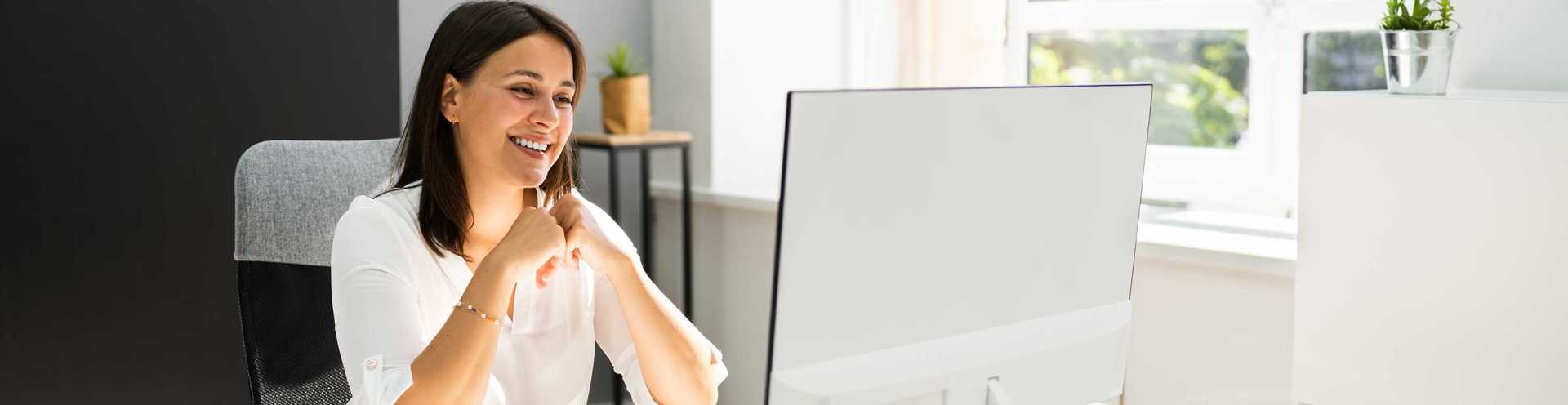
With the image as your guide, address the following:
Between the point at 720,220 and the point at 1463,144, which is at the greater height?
the point at 1463,144

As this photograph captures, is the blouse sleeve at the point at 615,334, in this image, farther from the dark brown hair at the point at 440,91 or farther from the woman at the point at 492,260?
the dark brown hair at the point at 440,91

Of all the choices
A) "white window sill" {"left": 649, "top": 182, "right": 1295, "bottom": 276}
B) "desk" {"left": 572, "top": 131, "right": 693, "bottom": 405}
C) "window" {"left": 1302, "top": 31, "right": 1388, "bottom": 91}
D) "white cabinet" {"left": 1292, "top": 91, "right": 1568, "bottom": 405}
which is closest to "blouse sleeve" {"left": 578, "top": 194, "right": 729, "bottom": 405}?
"white cabinet" {"left": 1292, "top": 91, "right": 1568, "bottom": 405}

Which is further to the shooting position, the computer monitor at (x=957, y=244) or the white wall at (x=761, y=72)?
the white wall at (x=761, y=72)

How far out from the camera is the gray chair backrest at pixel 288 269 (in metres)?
1.43

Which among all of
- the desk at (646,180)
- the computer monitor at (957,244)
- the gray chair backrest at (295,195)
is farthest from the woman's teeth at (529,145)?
the desk at (646,180)

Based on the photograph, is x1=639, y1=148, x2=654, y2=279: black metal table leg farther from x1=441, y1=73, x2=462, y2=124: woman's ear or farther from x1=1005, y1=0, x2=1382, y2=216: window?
x1=441, y1=73, x2=462, y2=124: woman's ear

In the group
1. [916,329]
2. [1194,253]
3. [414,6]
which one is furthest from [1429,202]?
[414,6]

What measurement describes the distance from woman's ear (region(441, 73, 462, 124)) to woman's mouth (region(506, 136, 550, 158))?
0.24 ft

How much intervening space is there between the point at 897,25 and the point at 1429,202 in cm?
164

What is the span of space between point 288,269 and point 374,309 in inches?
10.1

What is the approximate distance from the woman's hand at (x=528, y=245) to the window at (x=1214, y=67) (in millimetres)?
1614

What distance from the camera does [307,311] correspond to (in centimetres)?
147

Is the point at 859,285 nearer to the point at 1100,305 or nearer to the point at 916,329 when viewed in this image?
the point at 916,329

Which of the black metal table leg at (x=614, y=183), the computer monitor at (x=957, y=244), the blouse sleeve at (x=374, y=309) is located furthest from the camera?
the black metal table leg at (x=614, y=183)
